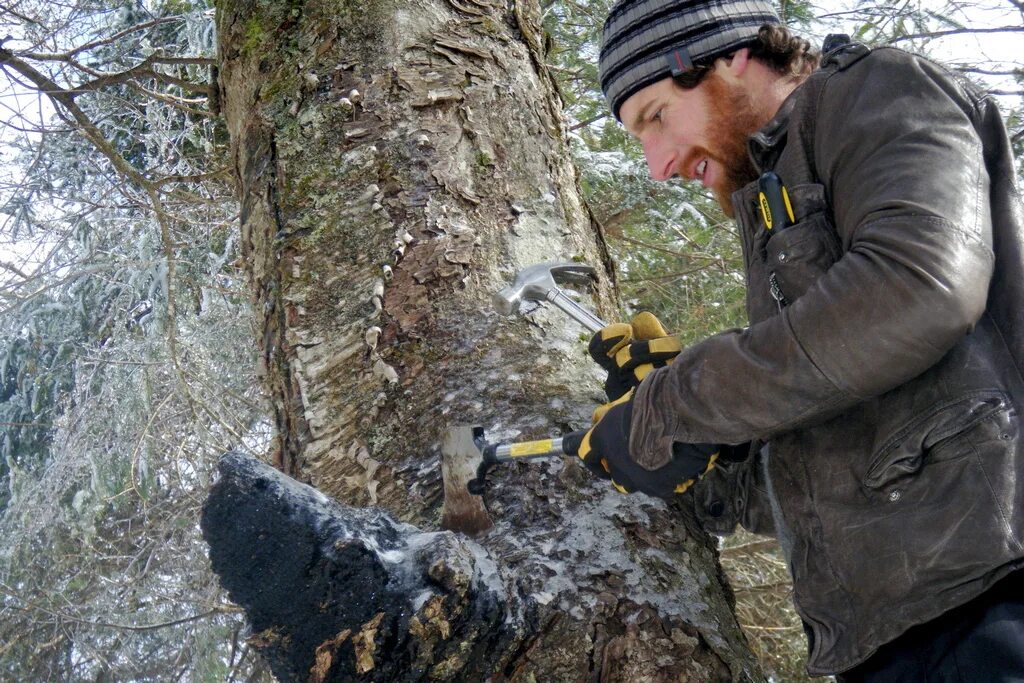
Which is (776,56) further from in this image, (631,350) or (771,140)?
(631,350)

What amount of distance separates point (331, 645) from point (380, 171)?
1.12 meters

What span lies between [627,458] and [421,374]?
1.64ft

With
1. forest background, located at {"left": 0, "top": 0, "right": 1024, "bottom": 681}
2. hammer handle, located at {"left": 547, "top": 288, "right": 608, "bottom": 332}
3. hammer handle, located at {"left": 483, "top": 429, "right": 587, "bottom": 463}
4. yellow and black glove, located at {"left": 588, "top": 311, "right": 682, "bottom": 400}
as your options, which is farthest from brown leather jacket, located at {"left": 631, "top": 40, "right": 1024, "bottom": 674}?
forest background, located at {"left": 0, "top": 0, "right": 1024, "bottom": 681}

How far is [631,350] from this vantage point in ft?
5.42

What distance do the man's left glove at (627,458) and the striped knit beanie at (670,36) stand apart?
748 mm

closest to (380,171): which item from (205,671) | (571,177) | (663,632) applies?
(571,177)

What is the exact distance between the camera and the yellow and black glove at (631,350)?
1.65m

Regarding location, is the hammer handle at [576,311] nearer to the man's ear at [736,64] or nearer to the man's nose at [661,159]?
the man's nose at [661,159]

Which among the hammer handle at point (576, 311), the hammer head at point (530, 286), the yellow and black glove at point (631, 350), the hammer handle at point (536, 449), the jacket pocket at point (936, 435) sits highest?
the hammer head at point (530, 286)

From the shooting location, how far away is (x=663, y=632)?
4.44 feet

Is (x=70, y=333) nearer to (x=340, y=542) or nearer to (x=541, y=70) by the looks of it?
(x=541, y=70)

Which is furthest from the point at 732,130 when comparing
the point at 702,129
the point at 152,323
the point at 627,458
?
the point at 152,323

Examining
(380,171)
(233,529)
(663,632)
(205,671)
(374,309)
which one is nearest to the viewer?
(233,529)

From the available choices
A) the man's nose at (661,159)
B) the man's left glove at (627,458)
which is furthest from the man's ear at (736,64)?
the man's left glove at (627,458)
